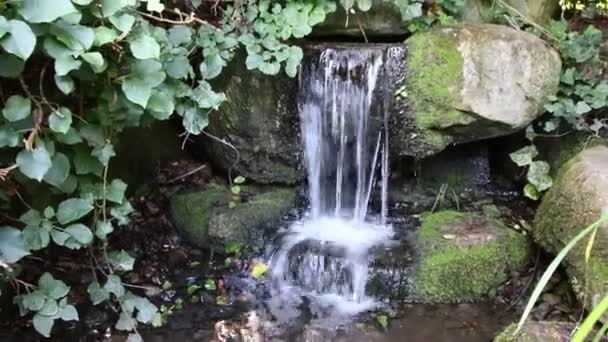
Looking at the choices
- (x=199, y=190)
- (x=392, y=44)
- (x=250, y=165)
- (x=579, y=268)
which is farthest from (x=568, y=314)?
(x=199, y=190)

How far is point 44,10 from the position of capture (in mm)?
1663

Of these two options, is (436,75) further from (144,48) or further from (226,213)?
(144,48)

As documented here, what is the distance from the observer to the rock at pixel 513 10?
393 cm

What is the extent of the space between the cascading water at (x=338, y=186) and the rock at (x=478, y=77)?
0.76 ft

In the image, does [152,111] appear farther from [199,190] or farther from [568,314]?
[568,314]

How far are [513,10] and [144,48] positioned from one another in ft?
9.44

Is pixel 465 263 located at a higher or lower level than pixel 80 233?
lower

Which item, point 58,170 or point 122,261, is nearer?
point 58,170

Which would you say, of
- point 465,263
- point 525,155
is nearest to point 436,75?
point 525,155

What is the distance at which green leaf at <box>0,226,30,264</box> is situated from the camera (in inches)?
76.1

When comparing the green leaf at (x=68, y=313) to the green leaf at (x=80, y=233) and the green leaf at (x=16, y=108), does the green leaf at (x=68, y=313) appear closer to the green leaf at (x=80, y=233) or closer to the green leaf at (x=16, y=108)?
the green leaf at (x=80, y=233)

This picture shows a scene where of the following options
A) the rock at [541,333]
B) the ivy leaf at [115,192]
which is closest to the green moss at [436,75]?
the rock at [541,333]

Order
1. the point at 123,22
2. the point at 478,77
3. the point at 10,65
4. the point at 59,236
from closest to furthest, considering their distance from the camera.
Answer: the point at 10,65
the point at 123,22
the point at 59,236
the point at 478,77

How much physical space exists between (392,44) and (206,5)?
119cm
